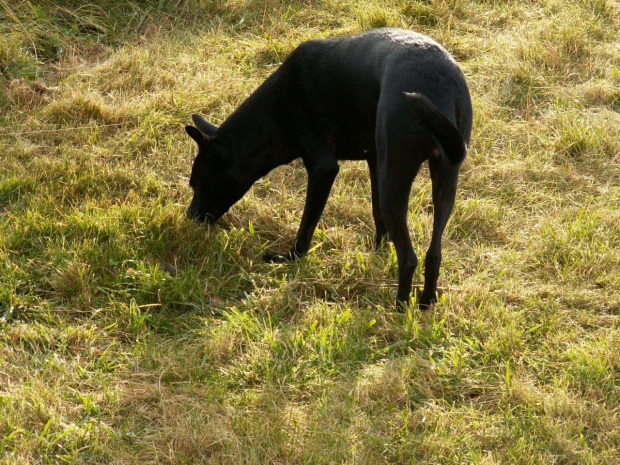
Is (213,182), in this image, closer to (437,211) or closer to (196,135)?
(196,135)

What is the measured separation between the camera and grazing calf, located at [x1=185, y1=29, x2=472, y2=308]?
144 inches

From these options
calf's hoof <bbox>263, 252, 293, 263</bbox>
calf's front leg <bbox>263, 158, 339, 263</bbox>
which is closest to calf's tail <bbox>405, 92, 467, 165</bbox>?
calf's front leg <bbox>263, 158, 339, 263</bbox>

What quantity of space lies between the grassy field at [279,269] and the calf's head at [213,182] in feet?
0.46

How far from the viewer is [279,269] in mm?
4512

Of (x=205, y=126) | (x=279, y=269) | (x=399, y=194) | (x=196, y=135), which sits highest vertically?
(x=399, y=194)

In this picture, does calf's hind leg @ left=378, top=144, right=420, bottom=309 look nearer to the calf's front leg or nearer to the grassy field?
the grassy field

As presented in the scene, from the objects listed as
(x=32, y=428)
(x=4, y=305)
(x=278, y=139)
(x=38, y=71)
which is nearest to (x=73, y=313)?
(x=4, y=305)

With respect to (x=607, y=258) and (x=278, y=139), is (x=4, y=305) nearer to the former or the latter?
(x=278, y=139)

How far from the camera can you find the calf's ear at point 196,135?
440 centimetres

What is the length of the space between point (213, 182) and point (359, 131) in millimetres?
936

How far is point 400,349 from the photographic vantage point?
12.5 ft

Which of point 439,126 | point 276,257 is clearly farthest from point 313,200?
point 439,126

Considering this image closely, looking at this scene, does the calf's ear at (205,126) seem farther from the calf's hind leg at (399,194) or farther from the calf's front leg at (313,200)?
the calf's hind leg at (399,194)

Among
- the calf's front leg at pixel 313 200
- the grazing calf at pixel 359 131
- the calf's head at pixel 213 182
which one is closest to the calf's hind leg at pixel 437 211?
the grazing calf at pixel 359 131
